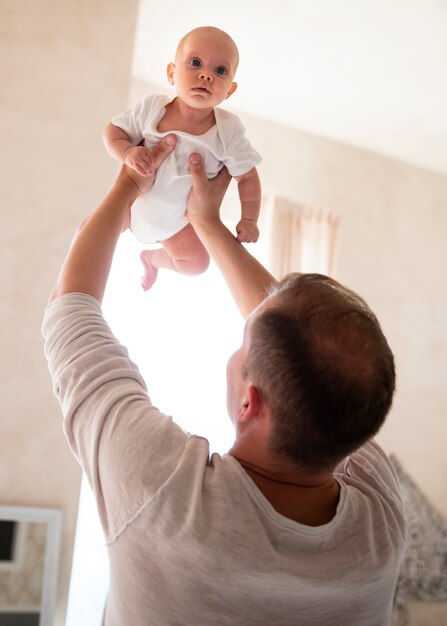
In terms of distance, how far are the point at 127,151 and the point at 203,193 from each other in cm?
18

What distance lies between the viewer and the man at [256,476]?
2.58ft

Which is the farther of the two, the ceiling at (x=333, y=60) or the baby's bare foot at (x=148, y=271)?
the ceiling at (x=333, y=60)

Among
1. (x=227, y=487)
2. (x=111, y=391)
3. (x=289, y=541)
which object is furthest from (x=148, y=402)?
(x=289, y=541)

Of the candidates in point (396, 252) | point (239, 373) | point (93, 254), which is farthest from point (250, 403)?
point (396, 252)

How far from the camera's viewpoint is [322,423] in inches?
32.1

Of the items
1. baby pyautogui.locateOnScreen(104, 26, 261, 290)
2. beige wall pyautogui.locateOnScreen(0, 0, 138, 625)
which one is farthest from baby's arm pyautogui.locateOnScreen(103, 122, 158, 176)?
beige wall pyautogui.locateOnScreen(0, 0, 138, 625)

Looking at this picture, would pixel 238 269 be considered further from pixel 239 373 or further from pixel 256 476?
pixel 256 476

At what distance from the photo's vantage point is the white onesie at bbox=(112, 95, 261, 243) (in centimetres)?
126

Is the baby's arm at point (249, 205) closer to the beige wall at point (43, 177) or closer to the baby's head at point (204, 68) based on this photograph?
the baby's head at point (204, 68)

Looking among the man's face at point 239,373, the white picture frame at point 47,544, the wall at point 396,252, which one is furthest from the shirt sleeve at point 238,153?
the wall at point 396,252

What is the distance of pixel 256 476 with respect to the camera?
0.88m

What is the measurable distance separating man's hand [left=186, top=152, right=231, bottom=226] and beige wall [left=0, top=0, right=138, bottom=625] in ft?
3.89

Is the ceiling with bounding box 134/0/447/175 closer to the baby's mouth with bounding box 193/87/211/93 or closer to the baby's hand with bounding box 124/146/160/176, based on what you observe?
the baby's mouth with bounding box 193/87/211/93

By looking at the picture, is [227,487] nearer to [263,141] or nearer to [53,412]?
[53,412]
